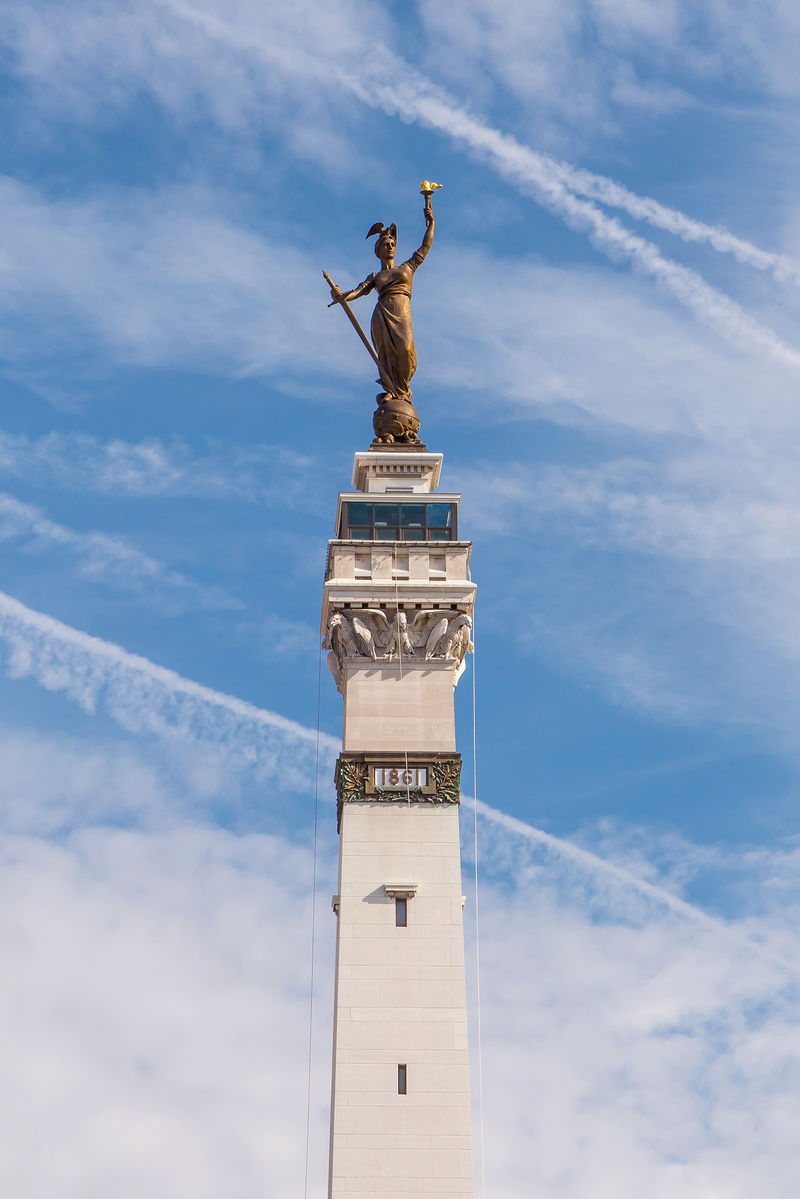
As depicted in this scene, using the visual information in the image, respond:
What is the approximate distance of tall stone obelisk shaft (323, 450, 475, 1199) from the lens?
2559 inches

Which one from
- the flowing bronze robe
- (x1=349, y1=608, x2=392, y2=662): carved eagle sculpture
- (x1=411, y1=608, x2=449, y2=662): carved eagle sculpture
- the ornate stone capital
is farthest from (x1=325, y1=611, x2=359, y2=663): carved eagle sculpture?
the flowing bronze robe

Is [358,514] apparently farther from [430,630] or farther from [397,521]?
[430,630]

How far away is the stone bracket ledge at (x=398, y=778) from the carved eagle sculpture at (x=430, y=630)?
13.2 ft

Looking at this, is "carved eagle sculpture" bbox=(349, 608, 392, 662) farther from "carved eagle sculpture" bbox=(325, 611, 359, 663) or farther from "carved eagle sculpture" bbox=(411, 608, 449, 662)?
"carved eagle sculpture" bbox=(411, 608, 449, 662)

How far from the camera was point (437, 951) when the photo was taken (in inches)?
2675

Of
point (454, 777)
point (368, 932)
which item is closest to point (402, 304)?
point (454, 777)

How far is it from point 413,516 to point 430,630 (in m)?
4.90

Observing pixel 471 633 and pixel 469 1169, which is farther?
pixel 471 633

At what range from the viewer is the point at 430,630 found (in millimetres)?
73250

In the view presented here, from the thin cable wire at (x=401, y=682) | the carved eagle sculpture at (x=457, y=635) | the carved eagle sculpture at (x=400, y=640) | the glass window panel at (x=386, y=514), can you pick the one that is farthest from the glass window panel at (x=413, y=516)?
the carved eagle sculpture at (x=457, y=635)

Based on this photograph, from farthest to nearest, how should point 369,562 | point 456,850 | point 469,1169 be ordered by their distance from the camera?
point 369,562
point 456,850
point 469,1169

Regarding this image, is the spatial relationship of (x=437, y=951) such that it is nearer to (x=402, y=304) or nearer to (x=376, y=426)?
(x=376, y=426)

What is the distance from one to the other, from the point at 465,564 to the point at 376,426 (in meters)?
7.73

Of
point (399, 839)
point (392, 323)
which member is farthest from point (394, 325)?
point (399, 839)
